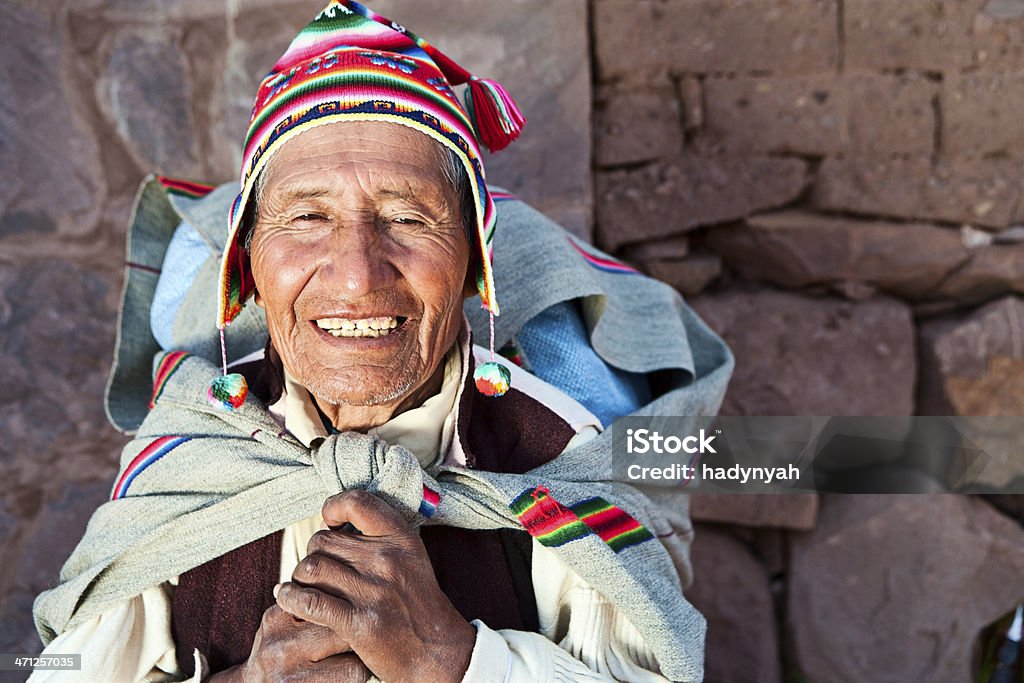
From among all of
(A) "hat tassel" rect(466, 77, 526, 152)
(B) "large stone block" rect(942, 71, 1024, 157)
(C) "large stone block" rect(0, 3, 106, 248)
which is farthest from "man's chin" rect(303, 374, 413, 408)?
(B) "large stone block" rect(942, 71, 1024, 157)

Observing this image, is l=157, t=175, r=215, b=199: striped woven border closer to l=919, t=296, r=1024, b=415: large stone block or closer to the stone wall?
the stone wall

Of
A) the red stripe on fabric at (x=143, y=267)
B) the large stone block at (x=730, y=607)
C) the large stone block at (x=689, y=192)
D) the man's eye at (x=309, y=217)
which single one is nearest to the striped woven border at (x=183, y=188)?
the red stripe on fabric at (x=143, y=267)

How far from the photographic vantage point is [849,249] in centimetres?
280

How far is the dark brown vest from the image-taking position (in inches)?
66.1

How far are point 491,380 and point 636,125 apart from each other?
1.29 meters

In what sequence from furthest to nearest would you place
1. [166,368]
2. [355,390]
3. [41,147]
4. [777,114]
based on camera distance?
[777,114] → [41,147] → [166,368] → [355,390]

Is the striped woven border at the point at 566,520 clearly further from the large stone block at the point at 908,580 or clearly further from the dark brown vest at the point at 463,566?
the large stone block at the point at 908,580

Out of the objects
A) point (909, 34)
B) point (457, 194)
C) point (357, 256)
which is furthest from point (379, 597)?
point (909, 34)

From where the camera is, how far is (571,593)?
175 cm

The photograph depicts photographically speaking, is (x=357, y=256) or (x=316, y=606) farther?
(x=357, y=256)

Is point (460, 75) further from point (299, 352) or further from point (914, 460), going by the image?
point (914, 460)

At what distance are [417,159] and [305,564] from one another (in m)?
0.68

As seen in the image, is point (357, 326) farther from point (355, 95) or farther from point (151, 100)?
point (151, 100)

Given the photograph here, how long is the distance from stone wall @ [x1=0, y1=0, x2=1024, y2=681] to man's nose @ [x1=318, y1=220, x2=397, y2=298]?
1176mm
